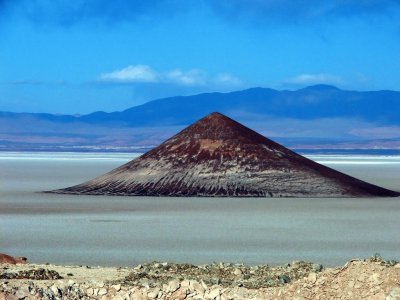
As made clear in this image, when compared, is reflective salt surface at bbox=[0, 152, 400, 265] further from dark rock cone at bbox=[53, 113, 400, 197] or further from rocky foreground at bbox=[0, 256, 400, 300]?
rocky foreground at bbox=[0, 256, 400, 300]

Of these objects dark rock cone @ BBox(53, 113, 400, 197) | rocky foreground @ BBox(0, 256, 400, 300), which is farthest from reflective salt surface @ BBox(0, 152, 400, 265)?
rocky foreground @ BBox(0, 256, 400, 300)

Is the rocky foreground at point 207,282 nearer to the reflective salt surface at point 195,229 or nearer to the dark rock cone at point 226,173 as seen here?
the reflective salt surface at point 195,229

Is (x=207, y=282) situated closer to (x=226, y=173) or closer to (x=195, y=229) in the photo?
(x=195, y=229)

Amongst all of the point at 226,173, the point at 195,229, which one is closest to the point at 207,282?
the point at 195,229

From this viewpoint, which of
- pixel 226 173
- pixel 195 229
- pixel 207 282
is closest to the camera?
pixel 207 282

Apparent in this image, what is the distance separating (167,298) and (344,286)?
1.48m

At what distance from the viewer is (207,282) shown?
417 inches

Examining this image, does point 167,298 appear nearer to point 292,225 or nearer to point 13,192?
point 292,225

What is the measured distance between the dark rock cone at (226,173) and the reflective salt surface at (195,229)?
3.49 feet

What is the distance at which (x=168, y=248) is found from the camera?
15.5m

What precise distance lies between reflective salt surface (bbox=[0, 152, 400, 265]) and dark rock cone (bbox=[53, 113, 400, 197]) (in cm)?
106

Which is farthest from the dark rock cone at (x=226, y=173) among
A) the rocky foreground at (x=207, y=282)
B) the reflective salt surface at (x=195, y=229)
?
the rocky foreground at (x=207, y=282)

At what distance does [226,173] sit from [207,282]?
17.1m

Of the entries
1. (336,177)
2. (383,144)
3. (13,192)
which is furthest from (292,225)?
(383,144)
